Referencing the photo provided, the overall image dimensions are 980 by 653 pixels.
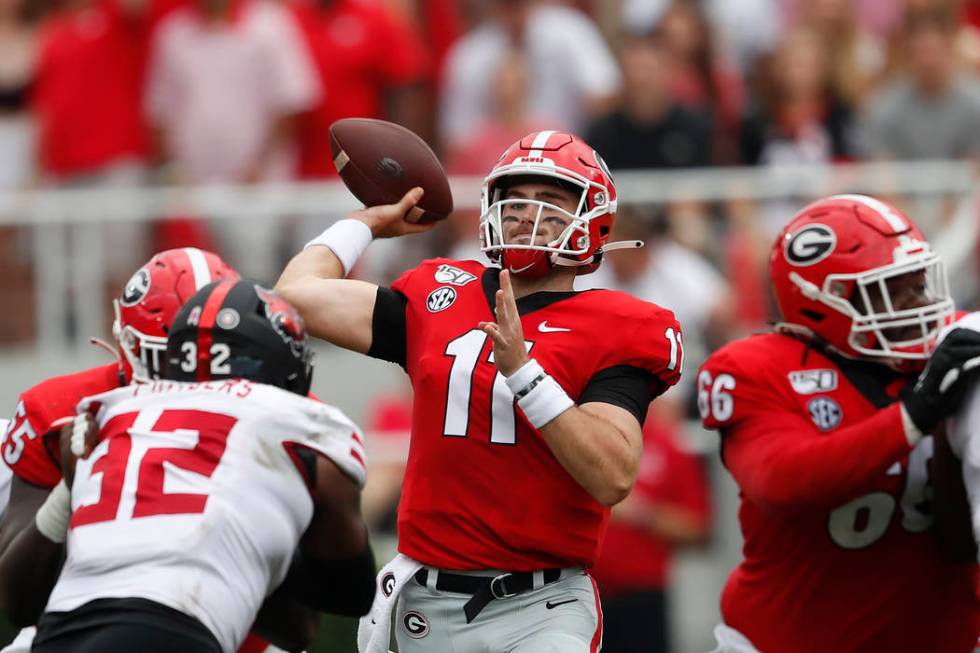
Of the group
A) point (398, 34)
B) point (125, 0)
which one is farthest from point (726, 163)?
point (125, 0)

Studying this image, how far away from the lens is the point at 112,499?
4.20 metres

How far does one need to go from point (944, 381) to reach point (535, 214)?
1164 millimetres

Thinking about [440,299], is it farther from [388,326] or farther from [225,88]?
[225,88]

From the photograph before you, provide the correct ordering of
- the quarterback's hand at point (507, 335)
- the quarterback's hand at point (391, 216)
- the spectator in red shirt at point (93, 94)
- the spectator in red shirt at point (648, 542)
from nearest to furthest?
the quarterback's hand at point (507, 335), the quarterback's hand at point (391, 216), the spectator in red shirt at point (648, 542), the spectator in red shirt at point (93, 94)

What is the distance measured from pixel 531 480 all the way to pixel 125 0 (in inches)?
236

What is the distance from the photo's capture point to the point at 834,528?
5.00 meters

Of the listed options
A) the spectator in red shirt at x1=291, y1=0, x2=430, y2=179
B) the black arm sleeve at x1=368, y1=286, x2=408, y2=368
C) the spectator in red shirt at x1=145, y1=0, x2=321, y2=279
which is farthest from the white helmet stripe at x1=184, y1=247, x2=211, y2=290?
the spectator in red shirt at x1=291, y1=0, x2=430, y2=179

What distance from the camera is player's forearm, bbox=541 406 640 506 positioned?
175 inches

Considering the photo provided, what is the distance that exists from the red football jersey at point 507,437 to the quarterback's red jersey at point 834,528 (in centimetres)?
39

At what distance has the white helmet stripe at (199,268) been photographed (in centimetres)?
517

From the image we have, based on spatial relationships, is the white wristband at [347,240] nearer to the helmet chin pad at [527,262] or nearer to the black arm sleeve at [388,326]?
the black arm sleeve at [388,326]

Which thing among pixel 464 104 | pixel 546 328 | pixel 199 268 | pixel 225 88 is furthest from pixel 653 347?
pixel 464 104

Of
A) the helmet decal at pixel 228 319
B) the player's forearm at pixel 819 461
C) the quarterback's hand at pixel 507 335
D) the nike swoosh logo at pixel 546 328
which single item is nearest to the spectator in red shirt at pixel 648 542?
the player's forearm at pixel 819 461

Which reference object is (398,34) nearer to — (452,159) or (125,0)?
(452,159)
